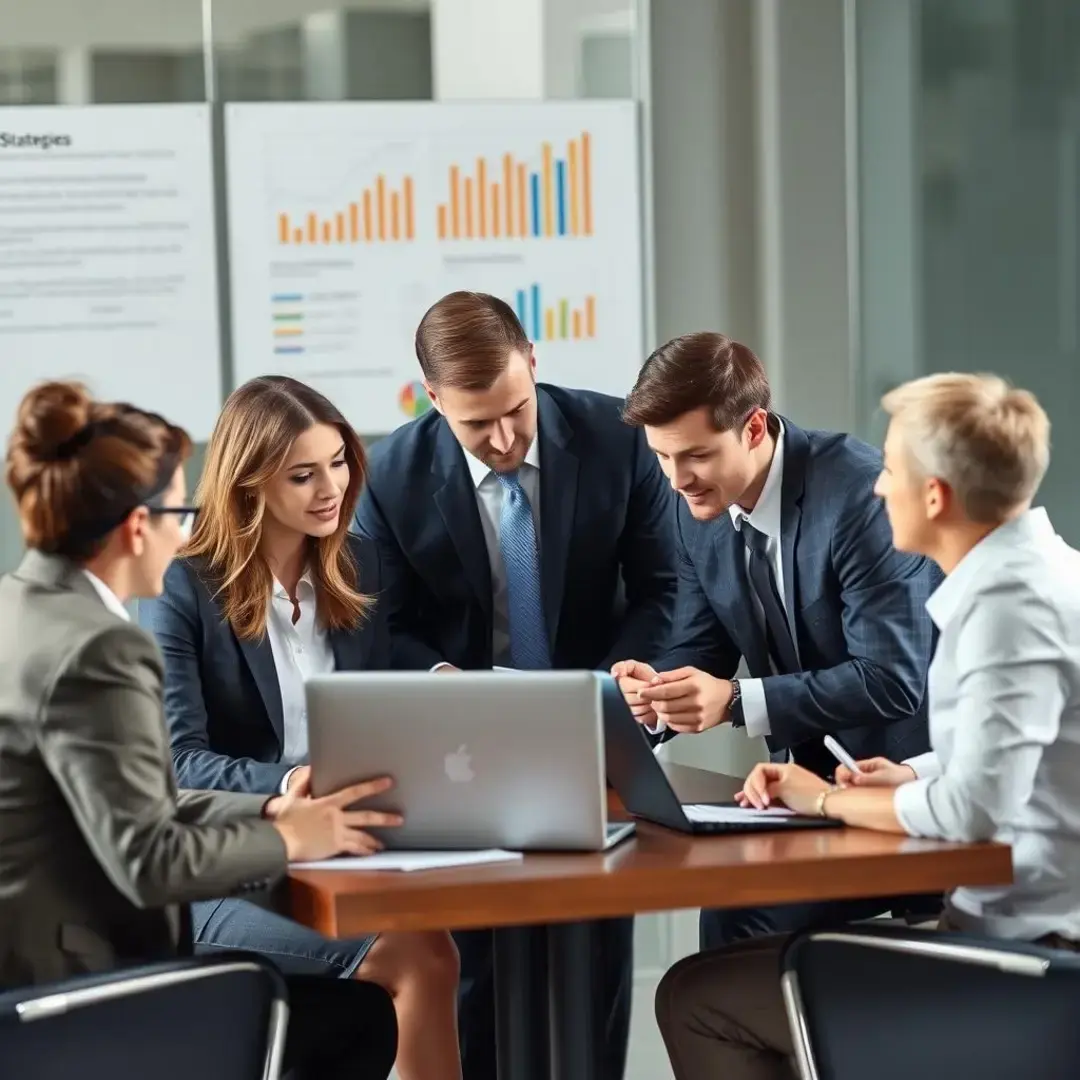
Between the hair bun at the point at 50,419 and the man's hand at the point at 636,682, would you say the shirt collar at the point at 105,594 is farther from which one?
the man's hand at the point at 636,682

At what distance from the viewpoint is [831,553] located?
3275mm

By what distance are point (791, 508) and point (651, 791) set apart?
0.94 m

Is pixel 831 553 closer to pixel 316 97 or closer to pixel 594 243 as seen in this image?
pixel 594 243

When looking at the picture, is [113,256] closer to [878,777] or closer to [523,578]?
[523,578]

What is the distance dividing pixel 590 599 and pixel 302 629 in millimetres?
721

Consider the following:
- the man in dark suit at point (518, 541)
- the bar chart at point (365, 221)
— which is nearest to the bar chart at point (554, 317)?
the bar chart at point (365, 221)

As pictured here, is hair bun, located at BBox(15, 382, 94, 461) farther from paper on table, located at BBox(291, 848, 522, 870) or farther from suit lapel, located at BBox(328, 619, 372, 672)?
suit lapel, located at BBox(328, 619, 372, 672)

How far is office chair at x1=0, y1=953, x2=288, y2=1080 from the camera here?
6.97 ft

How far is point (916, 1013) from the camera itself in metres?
2.34

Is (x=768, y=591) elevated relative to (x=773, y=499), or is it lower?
lower

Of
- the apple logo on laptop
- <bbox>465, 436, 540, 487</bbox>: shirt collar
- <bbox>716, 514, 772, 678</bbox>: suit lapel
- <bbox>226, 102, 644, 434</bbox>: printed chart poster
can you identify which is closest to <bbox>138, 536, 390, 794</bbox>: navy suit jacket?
<bbox>465, 436, 540, 487</bbox>: shirt collar

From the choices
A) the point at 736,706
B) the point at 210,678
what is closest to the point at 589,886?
the point at 736,706

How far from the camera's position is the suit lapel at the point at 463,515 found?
11.9ft

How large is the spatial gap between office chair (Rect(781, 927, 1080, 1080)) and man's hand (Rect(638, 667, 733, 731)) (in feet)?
2.61
